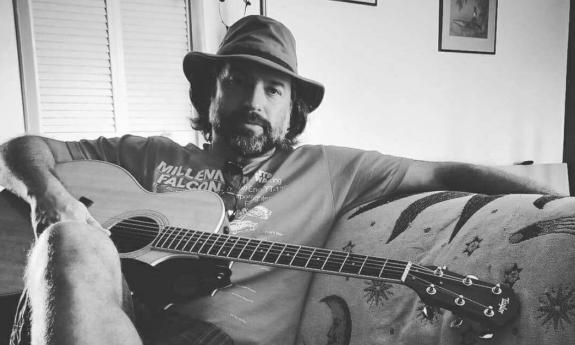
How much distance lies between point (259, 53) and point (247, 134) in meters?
0.27

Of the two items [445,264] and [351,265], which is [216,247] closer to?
[351,265]

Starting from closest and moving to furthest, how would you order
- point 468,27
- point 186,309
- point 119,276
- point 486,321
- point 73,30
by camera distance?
point 486,321
point 119,276
point 186,309
point 73,30
point 468,27

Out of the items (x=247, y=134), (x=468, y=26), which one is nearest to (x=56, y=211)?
(x=247, y=134)

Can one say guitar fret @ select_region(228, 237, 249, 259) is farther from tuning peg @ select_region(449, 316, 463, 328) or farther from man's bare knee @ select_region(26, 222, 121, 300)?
tuning peg @ select_region(449, 316, 463, 328)

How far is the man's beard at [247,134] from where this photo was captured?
138 centimetres

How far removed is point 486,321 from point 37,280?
745 mm

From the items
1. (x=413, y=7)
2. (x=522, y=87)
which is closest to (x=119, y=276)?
(x=413, y=7)

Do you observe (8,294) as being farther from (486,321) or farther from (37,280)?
(486,321)

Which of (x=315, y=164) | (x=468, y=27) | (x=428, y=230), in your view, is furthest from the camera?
(x=468, y=27)

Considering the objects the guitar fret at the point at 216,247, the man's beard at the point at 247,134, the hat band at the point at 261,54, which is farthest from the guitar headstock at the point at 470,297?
the hat band at the point at 261,54

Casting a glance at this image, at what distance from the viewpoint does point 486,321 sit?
66 centimetres

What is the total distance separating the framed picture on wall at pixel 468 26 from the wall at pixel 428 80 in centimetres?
5

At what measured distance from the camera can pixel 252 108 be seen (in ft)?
4.53

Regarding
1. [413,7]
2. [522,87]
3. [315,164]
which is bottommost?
[315,164]
